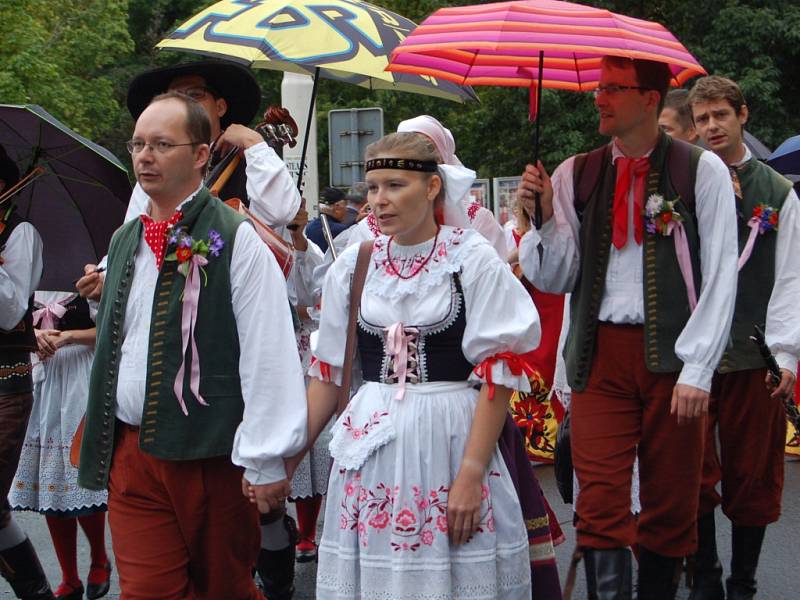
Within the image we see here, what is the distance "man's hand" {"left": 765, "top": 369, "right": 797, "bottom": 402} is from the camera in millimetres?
5102

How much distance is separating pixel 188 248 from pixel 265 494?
0.79 metres

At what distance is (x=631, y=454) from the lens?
14.9 feet

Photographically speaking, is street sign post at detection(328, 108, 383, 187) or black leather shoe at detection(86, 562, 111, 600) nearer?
black leather shoe at detection(86, 562, 111, 600)

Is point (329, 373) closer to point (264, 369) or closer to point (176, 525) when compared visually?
point (264, 369)

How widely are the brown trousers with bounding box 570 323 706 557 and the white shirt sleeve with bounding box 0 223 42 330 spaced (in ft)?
7.48

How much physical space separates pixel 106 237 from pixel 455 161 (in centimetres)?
153

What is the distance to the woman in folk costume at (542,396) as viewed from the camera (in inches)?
344

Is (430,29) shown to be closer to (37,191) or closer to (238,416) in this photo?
(238,416)

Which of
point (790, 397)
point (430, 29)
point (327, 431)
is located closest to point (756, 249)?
point (790, 397)

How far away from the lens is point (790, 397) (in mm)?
5129

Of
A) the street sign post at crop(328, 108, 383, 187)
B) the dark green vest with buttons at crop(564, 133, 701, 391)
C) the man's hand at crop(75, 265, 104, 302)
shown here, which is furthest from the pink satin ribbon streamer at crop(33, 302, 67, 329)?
the street sign post at crop(328, 108, 383, 187)

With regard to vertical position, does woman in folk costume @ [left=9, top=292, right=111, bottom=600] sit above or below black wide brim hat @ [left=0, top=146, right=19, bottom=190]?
below

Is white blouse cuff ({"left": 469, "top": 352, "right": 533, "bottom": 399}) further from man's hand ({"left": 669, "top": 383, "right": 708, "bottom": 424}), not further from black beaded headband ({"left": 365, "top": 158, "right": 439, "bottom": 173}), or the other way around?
man's hand ({"left": 669, "top": 383, "right": 708, "bottom": 424})

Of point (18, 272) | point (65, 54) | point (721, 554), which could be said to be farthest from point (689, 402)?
point (65, 54)
